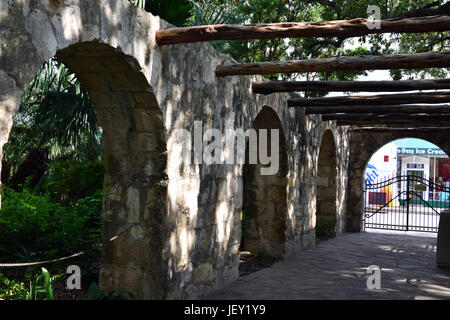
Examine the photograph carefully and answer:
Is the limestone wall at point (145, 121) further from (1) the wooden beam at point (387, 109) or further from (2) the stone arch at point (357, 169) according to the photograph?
(2) the stone arch at point (357, 169)

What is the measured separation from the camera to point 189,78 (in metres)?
4.50

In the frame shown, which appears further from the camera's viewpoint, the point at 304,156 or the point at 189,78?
the point at 304,156

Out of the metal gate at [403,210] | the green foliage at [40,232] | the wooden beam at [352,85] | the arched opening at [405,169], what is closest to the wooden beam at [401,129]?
the metal gate at [403,210]

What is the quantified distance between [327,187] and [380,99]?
3.66 meters

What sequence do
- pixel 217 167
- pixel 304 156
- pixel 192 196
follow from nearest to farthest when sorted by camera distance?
pixel 192 196 < pixel 217 167 < pixel 304 156

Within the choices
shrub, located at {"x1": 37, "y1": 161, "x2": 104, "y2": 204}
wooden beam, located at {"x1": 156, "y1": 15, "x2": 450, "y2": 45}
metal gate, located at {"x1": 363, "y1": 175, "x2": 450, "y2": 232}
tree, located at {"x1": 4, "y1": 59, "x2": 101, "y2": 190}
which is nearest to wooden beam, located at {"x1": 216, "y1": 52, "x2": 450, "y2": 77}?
wooden beam, located at {"x1": 156, "y1": 15, "x2": 450, "y2": 45}

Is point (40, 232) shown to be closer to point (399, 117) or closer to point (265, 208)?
point (265, 208)

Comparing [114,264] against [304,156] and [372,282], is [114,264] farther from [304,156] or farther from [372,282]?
[304,156]

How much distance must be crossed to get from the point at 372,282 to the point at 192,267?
225cm

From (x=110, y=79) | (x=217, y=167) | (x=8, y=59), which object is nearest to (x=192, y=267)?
(x=217, y=167)

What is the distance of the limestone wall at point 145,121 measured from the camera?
276 centimetres

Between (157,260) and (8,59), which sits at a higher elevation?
(8,59)

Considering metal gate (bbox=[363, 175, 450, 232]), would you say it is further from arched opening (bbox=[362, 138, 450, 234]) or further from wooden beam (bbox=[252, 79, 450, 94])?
wooden beam (bbox=[252, 79, 450, 94])

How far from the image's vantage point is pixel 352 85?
625 centimetres
